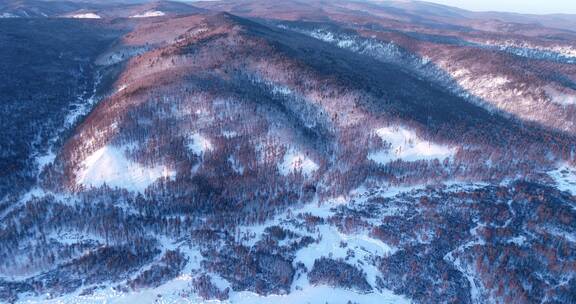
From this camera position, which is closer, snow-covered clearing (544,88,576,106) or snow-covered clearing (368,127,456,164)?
snow-covered clearing (368,127,456,164)

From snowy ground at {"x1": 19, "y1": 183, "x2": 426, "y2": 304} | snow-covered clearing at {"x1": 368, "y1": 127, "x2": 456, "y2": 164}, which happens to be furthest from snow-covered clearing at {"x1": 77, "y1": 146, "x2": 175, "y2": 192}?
snow-covered clearing at {"x1": 368, "y1": 127, "x2": 456, "y2": 164}

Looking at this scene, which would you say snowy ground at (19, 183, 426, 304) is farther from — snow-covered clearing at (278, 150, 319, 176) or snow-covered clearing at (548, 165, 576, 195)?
snow-covered clearing at (548, 165, 576, 195)

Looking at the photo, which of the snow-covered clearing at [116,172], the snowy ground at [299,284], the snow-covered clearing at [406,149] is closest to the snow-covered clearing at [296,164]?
the snowy ground at [299,284]

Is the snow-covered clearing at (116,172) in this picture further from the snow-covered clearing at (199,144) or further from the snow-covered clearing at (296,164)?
the snow-covered clearing at (296,164)

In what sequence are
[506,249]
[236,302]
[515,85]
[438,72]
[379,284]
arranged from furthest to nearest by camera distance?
1. [438,72]
2. [515,85]
3. [506,249]
4. [379,284]
5. [236,302]

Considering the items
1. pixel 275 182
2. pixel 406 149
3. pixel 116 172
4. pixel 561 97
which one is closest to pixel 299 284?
pixel 275 182

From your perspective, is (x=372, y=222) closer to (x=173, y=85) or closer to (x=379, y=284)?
(x=379, y=284)

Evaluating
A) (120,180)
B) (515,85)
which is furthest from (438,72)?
(120,180)
